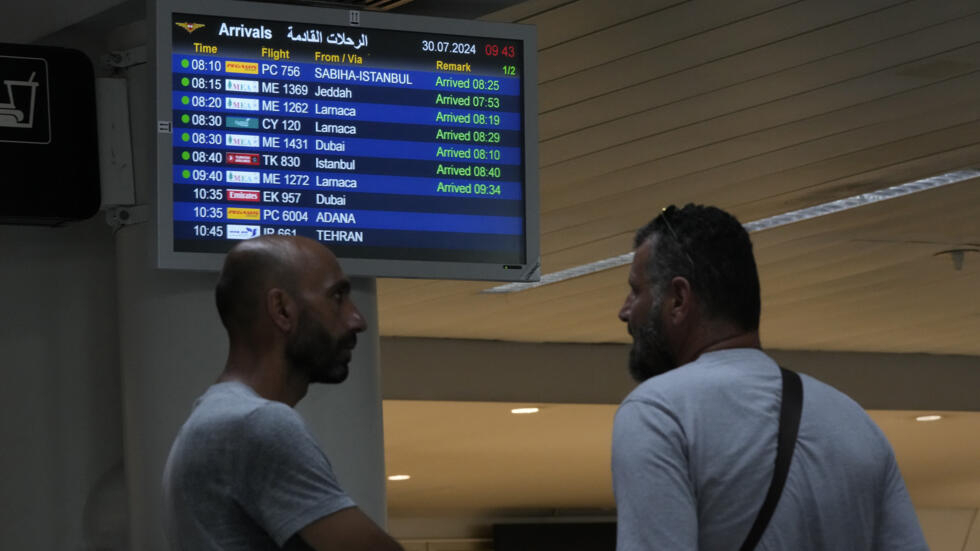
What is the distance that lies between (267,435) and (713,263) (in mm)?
712

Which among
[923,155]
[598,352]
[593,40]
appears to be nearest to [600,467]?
[598,352]

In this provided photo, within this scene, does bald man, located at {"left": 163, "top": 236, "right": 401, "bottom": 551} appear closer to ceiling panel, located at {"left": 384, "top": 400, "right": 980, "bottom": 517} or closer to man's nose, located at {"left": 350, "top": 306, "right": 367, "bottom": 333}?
man's nose, located at {"left": 350, "top": 306, "right": 367, "bottom": 333}

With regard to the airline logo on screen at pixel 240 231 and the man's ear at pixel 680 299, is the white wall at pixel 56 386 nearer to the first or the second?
the airline logo on screen at pixel 240 231

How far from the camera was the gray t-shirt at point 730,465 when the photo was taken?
2186 millimetres

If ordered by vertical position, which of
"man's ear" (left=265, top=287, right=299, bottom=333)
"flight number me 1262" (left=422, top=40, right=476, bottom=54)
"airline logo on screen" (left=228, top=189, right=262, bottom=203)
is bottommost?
"man's ear" (left=265, top=287, right=299, bottom=333)

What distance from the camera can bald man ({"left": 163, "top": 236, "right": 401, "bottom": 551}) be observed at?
2.24 metres

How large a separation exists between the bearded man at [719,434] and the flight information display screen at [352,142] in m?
1.35

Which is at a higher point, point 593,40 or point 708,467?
point 593,40

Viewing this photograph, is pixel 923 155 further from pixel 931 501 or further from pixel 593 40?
pixel 931 501

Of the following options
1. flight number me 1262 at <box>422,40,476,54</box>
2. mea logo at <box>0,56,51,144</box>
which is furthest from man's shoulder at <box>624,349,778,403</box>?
mea logo at <box>0,56,51,144</box>

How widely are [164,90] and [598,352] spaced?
733 cm

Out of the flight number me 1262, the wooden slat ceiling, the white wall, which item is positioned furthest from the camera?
the wooden slat ceiling

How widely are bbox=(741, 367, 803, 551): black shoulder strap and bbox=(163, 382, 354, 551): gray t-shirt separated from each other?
58cm

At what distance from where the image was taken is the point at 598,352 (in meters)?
10.8
